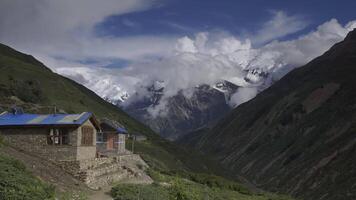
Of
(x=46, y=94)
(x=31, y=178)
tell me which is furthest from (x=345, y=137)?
(x=31, y=178)

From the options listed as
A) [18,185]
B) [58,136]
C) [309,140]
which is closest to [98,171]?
[58,136]

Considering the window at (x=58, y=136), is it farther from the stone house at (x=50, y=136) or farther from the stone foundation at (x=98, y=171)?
the stone foundation at (x=98, y=171)

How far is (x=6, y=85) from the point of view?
9762 centimetres

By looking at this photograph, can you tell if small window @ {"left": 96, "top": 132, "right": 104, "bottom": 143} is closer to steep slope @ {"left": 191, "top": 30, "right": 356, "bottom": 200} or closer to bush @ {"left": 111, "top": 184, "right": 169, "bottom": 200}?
bush @ {"left": 111, "top": 184, "right": 169, "bottom": 200}

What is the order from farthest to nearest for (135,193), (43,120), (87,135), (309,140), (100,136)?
(309,140)
(100,136)
(87,135)
(43,120)
(135,193)

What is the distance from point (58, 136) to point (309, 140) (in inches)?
4039

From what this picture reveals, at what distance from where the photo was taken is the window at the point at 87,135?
37844 millimetres

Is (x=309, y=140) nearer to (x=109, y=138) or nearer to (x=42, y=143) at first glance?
(x=109, y=138)

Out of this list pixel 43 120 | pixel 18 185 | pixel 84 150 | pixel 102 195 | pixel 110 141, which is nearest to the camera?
pixel 18 185

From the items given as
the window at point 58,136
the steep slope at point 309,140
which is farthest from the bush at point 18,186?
the steep slope at point 309,140

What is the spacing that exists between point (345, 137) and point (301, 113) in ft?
166

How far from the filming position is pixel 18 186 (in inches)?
901

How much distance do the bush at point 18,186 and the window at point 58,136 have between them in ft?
30.1

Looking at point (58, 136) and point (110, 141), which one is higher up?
point (58, 136)
